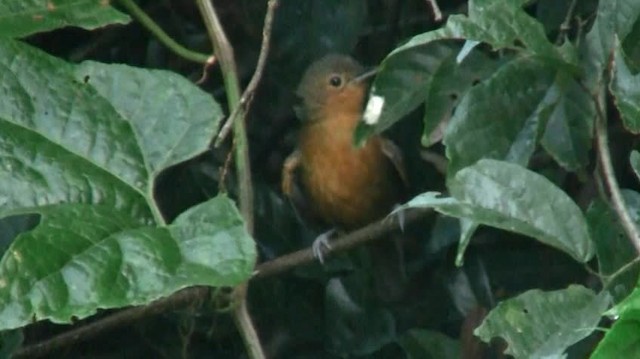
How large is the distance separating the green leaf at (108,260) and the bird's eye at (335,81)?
2601mm

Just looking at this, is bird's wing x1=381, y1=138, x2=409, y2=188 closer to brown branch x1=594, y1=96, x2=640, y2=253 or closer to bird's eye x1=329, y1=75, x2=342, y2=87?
bird's eye x1=329, y1=75, x2=342, y2=87

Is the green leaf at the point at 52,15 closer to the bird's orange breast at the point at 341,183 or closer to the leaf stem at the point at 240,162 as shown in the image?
the leaf stem at the point at 240,162

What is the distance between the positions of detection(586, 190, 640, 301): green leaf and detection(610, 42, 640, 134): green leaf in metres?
0.19

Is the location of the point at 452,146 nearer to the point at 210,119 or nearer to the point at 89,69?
the point at 210,119

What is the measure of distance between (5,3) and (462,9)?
1.44m

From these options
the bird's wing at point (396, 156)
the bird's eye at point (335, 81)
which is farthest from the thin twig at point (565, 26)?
the bird's eye at point (335, 81)

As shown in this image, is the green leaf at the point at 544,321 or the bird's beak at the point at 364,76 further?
the bird's beak at the point at 364,76

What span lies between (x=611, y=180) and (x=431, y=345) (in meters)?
1.12

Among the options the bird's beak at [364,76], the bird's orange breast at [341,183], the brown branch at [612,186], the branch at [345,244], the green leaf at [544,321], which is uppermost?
the brown branch at [612,186]

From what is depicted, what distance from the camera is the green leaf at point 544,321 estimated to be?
2.19m

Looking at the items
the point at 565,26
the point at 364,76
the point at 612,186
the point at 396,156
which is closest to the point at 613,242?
the point at 612,186

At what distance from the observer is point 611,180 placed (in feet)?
8.21

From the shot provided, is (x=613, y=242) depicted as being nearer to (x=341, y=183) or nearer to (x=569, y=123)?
(x=569, y=123)


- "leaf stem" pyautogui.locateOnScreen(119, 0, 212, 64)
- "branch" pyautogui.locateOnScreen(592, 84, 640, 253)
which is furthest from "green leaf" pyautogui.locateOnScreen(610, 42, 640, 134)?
"leaf stem" pyautogui.locateOnScreen(119, 0, 212, 64)
